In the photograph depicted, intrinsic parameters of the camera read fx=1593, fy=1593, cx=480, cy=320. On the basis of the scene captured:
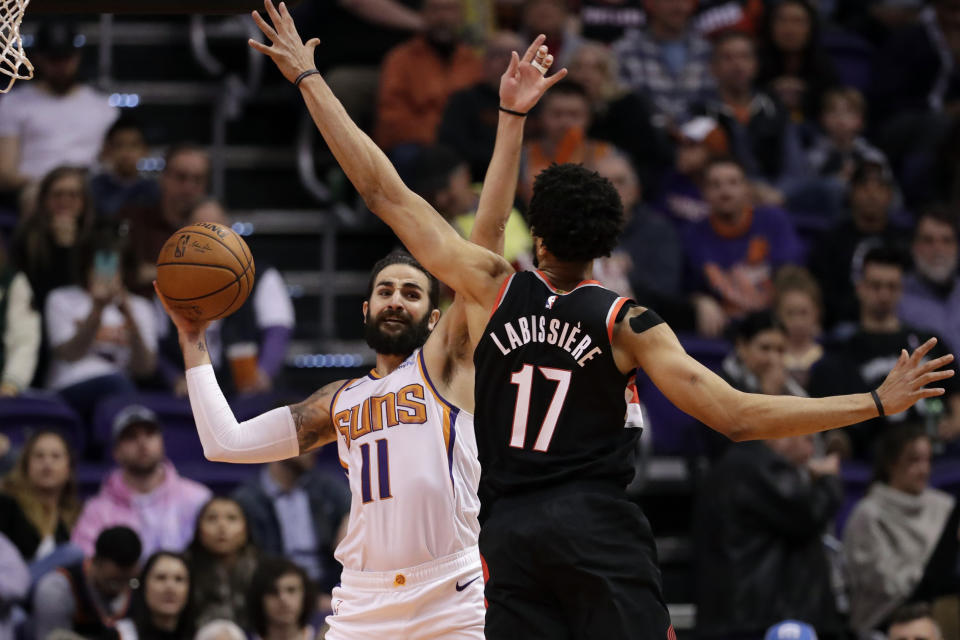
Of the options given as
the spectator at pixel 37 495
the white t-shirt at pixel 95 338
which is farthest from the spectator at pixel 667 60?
the spectator at pixel 37 495

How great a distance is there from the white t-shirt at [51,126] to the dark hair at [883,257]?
17.7 ft

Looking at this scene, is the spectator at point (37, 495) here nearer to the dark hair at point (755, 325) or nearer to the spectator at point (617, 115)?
the dark hair at point (755, 325)

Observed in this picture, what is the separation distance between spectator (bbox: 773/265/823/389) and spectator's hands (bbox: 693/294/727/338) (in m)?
0.39

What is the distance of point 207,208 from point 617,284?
2.64m

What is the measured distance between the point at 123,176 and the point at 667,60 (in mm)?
4472

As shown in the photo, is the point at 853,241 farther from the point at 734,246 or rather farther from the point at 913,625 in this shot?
the point at 913,625

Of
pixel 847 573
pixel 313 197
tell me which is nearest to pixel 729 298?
pixel 847 573

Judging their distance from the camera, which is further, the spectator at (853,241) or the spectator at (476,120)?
the spectator at (853,241)

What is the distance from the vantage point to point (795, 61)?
13.3 m

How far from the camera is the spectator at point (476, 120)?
36.7 ft

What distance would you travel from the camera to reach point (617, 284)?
1017cm

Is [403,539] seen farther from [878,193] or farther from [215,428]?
[878,193]

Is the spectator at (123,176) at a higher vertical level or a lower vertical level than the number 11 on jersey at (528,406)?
higher

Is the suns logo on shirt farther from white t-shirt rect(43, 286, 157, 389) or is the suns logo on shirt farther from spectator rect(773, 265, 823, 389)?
spectator rect(773, 265, 823, 389)
